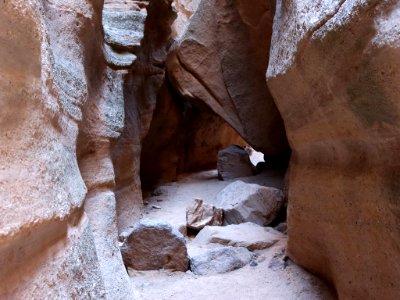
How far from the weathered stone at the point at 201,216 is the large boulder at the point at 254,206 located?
150mm

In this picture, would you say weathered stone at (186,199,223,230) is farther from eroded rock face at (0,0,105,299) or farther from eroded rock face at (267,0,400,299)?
eroded rock face at (0,0,105,299)

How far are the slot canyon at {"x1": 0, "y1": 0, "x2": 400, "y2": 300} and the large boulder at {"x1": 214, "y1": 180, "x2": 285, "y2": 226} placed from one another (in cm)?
2

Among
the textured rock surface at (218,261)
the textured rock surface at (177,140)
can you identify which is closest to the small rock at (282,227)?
the textured rock surface at (218,261)

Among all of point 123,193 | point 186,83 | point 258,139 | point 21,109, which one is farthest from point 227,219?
point 21,109

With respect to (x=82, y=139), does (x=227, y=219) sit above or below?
below

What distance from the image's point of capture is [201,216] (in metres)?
4.27

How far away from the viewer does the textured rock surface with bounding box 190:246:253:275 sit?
9.94 feet

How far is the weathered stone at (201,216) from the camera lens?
420 centimetres

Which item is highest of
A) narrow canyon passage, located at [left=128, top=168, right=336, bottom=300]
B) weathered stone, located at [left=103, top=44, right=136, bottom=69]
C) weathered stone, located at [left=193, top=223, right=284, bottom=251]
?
weathered stone, located at [left=103, top=44, right=136, bottom=69]

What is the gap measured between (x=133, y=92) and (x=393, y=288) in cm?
387

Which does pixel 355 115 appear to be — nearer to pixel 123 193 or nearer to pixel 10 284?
pixel 10 284

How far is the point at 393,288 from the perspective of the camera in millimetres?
1671

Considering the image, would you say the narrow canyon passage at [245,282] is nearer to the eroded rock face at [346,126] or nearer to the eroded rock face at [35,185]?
the eroded rock face at [346,126]

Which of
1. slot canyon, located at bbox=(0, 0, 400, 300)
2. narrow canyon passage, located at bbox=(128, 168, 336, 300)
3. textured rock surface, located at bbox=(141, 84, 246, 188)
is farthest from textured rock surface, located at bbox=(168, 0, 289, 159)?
narrow canyon passage, located at bbox=(128, 168, 336, 300)
